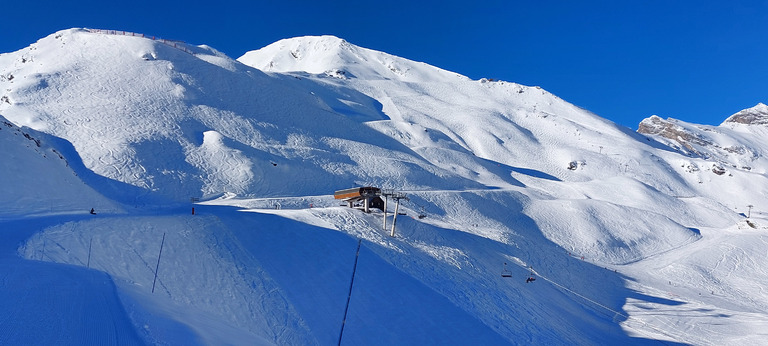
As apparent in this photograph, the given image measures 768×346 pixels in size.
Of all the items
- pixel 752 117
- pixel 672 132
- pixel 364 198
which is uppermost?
pixel 752 117

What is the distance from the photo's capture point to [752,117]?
193m

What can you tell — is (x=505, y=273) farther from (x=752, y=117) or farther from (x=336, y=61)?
(x=752, y=117)

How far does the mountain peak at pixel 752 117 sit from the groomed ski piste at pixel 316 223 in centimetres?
11508

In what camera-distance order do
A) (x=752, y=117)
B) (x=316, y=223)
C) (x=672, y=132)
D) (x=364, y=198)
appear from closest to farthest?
(x=316, y=223)
(x=364, y=198)
(x=672, y=132)
(x=752, y=117)

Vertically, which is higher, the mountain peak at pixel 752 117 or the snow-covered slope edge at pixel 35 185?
the mountain peak at pixel 752 117

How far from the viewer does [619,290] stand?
42906 millimetres

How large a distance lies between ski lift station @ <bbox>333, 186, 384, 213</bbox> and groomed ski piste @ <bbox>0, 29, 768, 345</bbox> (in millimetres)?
2282

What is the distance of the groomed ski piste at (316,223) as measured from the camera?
23.7 m

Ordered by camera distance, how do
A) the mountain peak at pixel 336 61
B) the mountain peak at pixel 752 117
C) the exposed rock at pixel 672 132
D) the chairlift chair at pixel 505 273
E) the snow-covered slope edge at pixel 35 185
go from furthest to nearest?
the mountain peak at pixel 752 117 → the mountain peak at pixel 336 61 → the exposed rock at pixel 672 132 → the chairlift chair at pixel 505 273 → the snow-covered slope edge at pixel 35 185

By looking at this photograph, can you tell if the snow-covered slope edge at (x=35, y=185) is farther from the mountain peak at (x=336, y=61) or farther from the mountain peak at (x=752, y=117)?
the mountain peak at (x=752, y=117)

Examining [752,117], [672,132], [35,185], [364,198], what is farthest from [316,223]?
[752,117]

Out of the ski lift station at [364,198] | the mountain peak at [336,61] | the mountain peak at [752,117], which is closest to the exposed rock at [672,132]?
the mountain peak at [752,117]

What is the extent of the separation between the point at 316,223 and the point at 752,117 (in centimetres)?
21170

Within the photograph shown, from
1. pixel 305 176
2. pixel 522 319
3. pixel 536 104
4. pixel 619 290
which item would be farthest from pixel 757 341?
pixel 536 104
